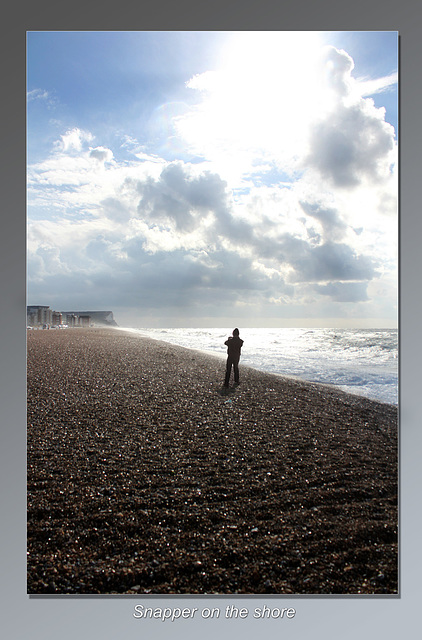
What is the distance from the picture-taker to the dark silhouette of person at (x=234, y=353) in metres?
4.49

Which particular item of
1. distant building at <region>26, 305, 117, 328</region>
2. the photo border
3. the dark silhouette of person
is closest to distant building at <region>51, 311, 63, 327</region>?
distant building at <region>26, 305, 117, 328</region>

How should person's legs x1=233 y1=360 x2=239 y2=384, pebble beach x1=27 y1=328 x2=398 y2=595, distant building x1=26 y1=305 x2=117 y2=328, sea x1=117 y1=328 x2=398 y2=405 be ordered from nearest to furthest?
1. pebble beach x1=27 y1=328 x2=398 y2=595
2. distant building x1=26 y1=305 x2=117 y2=328
3. sea x1=117 y1=328 x2=398 y2=405
4. person's legs x1=233 y1=360 x2=239 y2=384

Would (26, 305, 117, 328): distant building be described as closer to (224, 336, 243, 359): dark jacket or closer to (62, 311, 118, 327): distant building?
(62, 311, 118, 327): distant building

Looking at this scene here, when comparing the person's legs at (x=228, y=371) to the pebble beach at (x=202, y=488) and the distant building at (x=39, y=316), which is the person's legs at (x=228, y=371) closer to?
the pebble beach at (x=202, y=488)

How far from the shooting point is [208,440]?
3604mm

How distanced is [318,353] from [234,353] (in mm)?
1900

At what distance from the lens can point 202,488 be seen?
301cm

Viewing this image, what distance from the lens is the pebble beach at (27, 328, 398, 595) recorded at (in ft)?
8.05

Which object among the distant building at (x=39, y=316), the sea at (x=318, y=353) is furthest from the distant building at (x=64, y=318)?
the sea at (x=318, y=353)

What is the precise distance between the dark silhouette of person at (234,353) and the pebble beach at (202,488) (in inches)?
11.9

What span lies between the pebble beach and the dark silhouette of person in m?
0.30

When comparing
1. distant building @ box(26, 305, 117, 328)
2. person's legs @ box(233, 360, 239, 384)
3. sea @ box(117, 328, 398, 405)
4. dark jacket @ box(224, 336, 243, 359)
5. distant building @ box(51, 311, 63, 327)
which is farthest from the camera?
person's legs @ box(233, 360, 239, 384)
